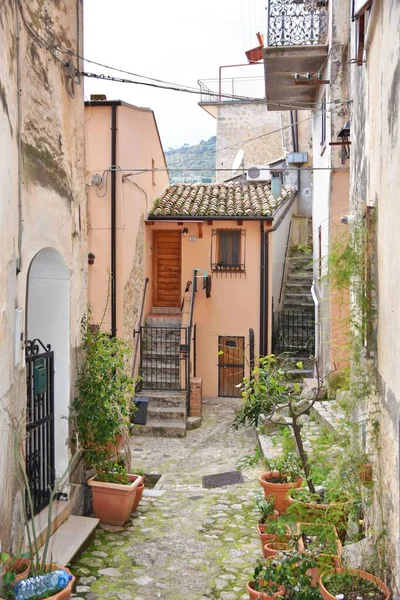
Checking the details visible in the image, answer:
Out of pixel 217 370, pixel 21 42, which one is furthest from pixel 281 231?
pixel 21 42

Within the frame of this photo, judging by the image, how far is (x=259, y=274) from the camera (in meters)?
16.0

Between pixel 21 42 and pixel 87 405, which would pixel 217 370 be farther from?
pixel 21 42

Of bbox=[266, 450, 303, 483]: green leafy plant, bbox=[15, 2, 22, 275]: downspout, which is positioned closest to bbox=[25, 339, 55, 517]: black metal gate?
bbox=[15, 2, 22, 275]: downspout

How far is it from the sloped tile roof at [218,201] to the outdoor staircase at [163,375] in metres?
2.80

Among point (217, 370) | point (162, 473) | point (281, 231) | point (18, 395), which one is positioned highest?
point (281, 231)

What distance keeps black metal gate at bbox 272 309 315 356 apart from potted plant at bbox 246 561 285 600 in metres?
12.0

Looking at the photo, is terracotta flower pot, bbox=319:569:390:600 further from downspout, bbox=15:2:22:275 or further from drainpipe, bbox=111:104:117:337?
drainpipe, bbox=111:104:117:337

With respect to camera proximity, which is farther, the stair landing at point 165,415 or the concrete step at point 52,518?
the stair landing at point 165,415

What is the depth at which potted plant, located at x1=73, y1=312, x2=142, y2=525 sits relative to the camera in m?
6.83

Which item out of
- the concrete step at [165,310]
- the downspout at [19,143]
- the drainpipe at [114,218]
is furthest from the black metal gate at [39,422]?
the concrete step at [165,310]

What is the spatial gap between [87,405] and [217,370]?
9382 mm

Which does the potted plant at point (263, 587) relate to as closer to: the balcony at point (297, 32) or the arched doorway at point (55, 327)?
the arched doorway at point (55, 327)

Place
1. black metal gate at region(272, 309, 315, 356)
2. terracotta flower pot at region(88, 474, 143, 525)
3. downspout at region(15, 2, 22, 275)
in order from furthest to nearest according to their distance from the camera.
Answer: black metal gate at region(272, 309, 315, 356) → terracotta flower pot at region(88, 474, 143, 525) → downspout at region(15, 2, 22, 275)

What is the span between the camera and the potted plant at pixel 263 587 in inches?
178
